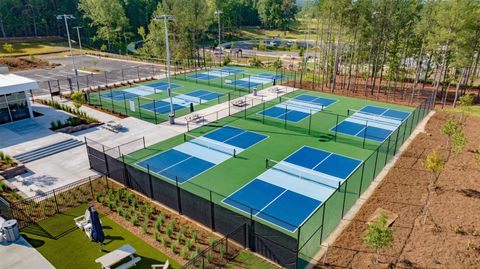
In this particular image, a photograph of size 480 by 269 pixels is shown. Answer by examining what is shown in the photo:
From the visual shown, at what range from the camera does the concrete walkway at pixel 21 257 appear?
12703 millimetres

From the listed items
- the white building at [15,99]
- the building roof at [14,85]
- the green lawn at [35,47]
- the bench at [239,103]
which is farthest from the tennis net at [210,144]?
the green lawn at [35,47]

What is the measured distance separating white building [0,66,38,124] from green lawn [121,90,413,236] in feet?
41.9


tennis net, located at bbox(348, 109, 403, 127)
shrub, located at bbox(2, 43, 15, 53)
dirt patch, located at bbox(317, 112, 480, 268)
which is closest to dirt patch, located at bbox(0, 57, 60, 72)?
shrub, located at bbox(2, 43, 15, 53)

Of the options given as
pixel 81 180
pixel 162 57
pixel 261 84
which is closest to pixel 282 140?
pixel 81 180

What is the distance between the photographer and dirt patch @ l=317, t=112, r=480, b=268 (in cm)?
1253

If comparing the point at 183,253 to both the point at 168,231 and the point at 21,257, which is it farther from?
the point at 21,257

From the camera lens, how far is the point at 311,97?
1417 inches

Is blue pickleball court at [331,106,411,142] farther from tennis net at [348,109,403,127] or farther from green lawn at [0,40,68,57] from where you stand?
green lawn at [0,40,68,57]

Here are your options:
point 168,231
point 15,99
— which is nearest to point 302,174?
point 168,231

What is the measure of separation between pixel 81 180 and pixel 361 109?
2518 cm

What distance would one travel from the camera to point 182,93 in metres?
37.2

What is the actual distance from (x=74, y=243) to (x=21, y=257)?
6.17 feet

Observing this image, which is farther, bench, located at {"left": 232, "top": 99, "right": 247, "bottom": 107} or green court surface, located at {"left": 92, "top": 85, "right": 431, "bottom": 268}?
bench, located at {"left": 232, "top": 99, "right": 247, "bottom": 107}

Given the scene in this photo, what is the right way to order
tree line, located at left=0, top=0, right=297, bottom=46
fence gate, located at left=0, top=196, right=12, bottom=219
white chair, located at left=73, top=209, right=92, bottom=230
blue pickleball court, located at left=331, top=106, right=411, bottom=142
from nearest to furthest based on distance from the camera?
white chair, located at left=73, top=209, right=92, bottom=230 → fence gate, located at left=0, top=196, right=12, bottom=219 → blue pickleball court, located at left=331, top=106, right=411, bottom=142 → tree line, located at left=0, top=0, right=297, bottom=46
